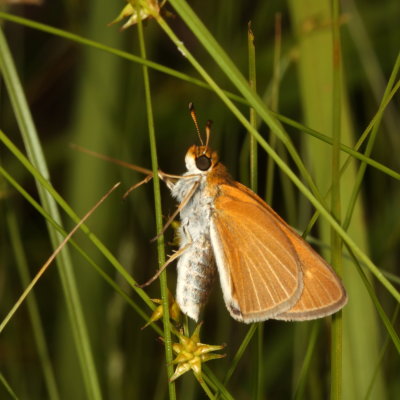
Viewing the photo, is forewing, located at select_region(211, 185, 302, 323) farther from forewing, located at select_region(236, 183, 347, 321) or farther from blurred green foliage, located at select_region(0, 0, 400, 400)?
blurred green foliage, located at select_region(0, 0, 400, 400)

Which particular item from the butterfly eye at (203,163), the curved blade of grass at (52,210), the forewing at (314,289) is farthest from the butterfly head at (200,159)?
the curved blade of grass at (52,210)

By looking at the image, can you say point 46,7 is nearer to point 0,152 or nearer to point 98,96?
point 0,152

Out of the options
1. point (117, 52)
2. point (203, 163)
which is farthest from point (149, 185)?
point (117, 52)

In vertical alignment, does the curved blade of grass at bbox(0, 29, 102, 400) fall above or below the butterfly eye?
below

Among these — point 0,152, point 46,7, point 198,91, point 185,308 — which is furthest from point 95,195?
point 46,7

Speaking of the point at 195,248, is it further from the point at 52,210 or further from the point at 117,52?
the point at 117,52

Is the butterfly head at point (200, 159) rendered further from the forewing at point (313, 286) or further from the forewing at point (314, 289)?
the forewing at point (314, 289)

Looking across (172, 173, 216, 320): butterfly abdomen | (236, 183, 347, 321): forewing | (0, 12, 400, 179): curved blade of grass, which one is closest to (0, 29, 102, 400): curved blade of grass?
(0, 12, 400, 179): curved blade of grass
